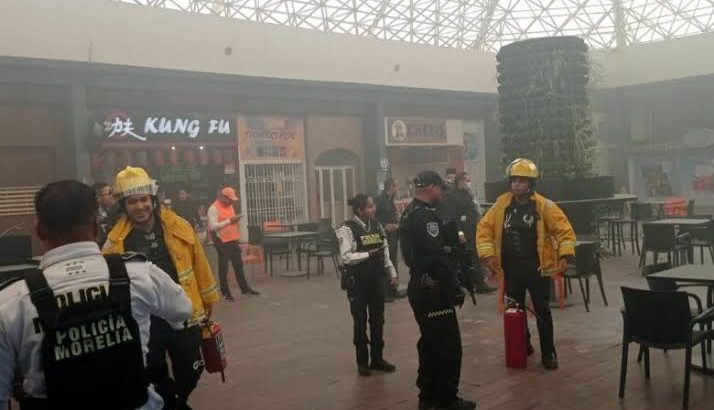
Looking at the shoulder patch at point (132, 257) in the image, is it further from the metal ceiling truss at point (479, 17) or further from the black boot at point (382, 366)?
the metal ceiling truss at point (479, 17)

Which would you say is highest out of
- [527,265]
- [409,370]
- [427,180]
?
[427,180]

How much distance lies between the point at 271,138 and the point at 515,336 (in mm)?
14034

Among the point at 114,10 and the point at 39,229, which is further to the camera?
the point at 114,10

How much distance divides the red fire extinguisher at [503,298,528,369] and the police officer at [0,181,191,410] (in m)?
4.04

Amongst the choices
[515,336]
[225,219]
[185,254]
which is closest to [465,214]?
[225,219]

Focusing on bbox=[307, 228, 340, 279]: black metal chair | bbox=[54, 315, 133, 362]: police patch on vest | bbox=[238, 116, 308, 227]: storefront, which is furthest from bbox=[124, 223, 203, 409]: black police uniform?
bbox=[238, 116, 308, 227]: storefront

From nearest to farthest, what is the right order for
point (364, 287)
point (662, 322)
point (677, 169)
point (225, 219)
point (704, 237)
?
point (662, 322), point (364, 287), point (225, 219), point (704, 237), point (677, 169)

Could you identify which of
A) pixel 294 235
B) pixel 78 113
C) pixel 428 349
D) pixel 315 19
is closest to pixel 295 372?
pixel 428 349

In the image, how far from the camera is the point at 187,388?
3625 millimetres

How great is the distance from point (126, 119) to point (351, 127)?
23.5 feet

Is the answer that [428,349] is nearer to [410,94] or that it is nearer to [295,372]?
[295,372]

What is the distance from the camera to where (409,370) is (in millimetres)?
6145

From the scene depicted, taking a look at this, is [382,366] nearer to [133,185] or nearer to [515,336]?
[515,336]

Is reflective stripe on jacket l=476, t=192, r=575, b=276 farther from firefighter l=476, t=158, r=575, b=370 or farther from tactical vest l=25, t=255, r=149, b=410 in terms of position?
tactical vest l=25, t=255, r=149, b=410
